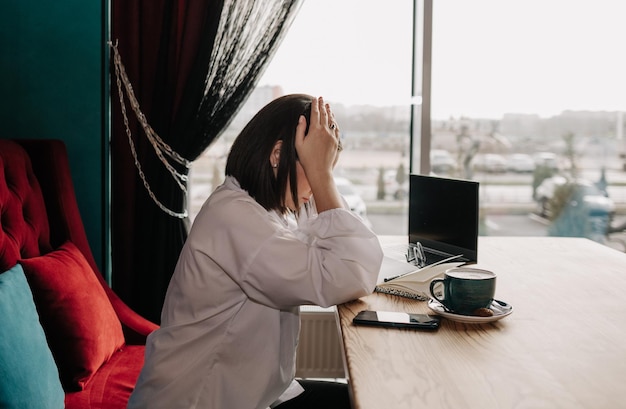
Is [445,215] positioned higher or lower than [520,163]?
lower

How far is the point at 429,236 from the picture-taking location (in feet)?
6.22

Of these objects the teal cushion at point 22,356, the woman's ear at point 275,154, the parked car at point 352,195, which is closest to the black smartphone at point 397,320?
the woman's ear at point 275,154

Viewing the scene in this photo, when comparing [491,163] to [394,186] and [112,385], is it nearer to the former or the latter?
[394,186]

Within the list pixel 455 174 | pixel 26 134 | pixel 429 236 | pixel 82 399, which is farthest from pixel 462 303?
pixel 26 134

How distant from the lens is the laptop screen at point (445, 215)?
1.74 metres

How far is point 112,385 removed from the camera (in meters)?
1.77

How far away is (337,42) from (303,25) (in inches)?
6.1

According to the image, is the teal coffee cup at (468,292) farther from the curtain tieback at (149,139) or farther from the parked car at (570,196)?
the parked car at (570,196)

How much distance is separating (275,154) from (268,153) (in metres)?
0.02

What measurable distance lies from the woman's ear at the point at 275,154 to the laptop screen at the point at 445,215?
0.55 meters

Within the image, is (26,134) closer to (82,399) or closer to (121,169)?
(121,169)

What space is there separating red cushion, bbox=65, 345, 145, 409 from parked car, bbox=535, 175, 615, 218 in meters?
1.82

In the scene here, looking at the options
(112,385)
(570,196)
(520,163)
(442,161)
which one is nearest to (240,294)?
(112,385)

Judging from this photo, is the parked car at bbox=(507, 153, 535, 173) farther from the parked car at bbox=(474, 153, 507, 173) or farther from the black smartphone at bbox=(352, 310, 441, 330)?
the black smartphone at bbox=(352, 310, 441, 330)
